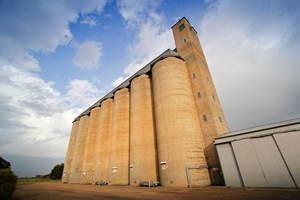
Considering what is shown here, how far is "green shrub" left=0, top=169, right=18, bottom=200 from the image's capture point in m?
11.4

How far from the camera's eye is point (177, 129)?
70.4ft

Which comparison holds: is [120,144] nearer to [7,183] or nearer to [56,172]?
[7,183]

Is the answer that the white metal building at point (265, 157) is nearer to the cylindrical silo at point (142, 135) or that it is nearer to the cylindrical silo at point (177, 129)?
the cylindrical silo at point (177, 129)

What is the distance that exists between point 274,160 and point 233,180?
15.5 ft

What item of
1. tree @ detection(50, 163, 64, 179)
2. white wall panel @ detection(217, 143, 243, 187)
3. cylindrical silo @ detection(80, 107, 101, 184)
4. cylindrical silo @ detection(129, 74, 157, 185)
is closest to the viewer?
white wall panel @ detection(217, 143, 243, 187)

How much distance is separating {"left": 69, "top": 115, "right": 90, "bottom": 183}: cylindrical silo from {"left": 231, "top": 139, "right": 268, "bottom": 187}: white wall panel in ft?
123

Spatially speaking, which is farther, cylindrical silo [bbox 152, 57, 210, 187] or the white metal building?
cylindrical silo [bbox 152, 57, 210, 187]

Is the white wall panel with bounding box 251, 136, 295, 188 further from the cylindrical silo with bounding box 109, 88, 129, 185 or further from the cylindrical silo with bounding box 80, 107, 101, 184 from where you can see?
the cylindrical silo with bounding box 80, 107, 101, 184

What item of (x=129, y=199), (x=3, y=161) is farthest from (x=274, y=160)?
(x=3, y=161)

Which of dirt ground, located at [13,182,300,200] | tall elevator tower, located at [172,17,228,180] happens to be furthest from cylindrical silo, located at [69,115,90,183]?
tall elevator tower, located at [172,17,228,180]

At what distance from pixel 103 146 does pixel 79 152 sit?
1275 cm

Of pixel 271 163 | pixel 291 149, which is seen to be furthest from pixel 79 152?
pixel 291 149

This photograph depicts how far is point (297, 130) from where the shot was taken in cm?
1404

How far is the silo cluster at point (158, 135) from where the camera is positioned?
2028 centimetres
